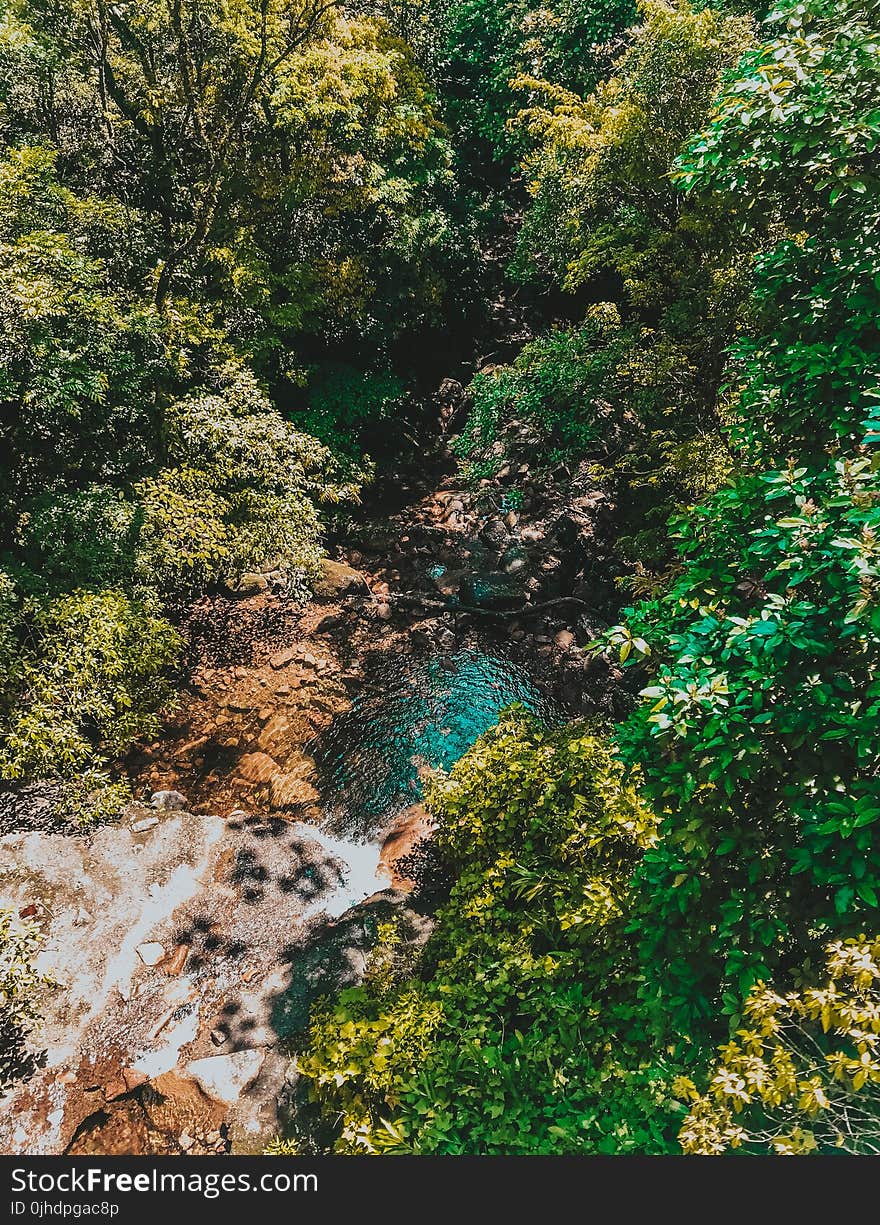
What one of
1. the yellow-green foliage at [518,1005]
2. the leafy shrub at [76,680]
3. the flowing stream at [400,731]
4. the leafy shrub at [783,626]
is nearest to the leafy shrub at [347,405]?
the flowing stream at [400,731]

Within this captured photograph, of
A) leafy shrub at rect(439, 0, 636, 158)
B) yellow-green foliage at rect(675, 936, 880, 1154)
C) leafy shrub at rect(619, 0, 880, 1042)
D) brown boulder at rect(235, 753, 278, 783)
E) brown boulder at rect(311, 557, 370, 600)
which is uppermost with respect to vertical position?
leafy shrub at rect(439, 0, 636, 158)

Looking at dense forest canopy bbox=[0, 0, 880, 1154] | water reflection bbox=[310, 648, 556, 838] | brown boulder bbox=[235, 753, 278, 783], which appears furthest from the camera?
brown boulder bbox=[235, 753, 278, 783]

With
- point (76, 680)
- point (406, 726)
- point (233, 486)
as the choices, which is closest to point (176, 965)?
point (76, 680)

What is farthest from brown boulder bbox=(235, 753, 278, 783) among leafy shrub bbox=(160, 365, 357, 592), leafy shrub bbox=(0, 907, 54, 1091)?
leafy shrub bbox=(0, 907, 54, 1091)

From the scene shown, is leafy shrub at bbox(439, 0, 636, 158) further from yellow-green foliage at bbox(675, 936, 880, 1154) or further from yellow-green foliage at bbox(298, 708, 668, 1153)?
yellow-green foliage at bbox(675, 936, 880, 1154)

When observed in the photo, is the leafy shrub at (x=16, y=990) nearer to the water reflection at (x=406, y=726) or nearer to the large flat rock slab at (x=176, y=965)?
the large flat rock slab at (x=176, y=965)
